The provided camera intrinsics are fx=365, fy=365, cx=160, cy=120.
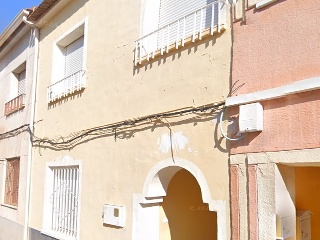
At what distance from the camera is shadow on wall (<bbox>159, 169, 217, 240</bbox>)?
5828 millimetres

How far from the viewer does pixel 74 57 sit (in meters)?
8.53

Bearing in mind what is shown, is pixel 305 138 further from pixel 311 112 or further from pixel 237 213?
pixel 237 213

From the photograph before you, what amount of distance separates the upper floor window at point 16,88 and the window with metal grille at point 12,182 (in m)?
1.58

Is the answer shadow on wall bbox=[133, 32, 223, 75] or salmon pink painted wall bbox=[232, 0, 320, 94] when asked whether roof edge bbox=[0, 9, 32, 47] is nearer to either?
shadow on wall bbox=[133, 32, 223, 75]

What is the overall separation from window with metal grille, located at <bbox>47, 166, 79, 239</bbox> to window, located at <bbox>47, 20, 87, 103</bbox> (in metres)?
1.72

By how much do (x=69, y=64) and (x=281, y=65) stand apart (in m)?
6.04

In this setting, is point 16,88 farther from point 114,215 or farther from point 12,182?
point 114,215

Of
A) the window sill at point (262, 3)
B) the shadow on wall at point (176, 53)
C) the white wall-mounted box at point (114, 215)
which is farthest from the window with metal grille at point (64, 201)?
the window sill at point (262, 3)

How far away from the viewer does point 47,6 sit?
885 centimetres

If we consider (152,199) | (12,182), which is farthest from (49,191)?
(152,199)

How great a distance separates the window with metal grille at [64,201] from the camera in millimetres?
7532

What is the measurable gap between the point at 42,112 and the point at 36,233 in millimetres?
2939

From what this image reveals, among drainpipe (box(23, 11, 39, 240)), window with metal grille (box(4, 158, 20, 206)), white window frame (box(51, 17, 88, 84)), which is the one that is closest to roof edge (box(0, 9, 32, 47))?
drainpipe (box(23, 11, 39, 240))

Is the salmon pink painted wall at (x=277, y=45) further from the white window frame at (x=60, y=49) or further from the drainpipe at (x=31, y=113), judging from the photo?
the drainpipe at (x=31, y=113)
